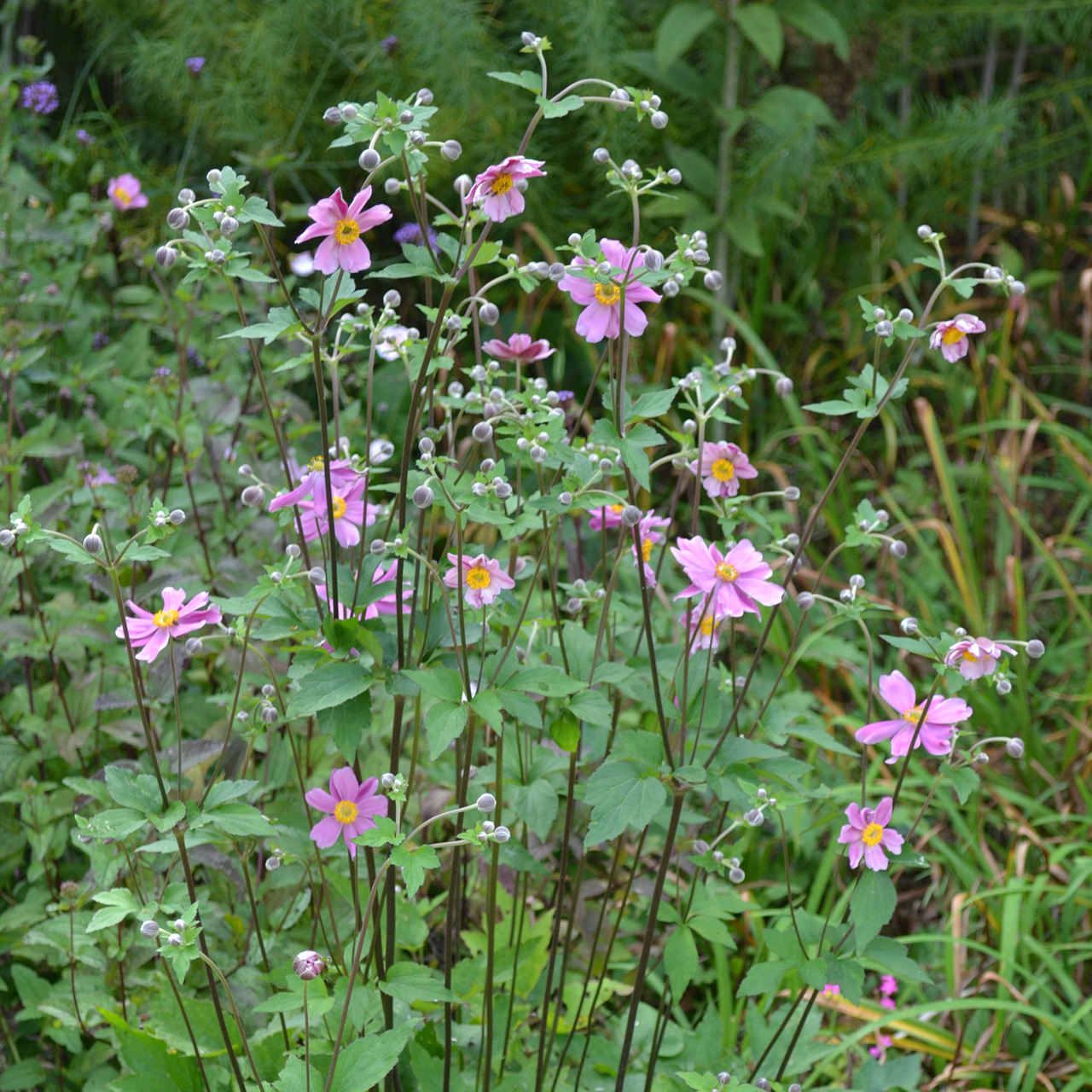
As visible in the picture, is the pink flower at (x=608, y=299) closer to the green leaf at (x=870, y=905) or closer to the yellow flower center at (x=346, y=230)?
the yellow flower center at (x=346, y=230)

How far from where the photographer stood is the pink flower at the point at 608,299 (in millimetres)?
1040

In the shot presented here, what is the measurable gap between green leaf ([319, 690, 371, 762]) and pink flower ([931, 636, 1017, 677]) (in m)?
0.57

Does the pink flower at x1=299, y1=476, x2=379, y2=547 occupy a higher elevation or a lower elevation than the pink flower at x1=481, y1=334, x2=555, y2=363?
lower

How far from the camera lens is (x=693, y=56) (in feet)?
10.8

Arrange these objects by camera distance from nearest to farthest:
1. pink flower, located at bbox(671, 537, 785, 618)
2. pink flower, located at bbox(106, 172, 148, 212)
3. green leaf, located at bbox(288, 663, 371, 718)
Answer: green leaf, located at bbox(288, 663, 371, 718) → pink flower, located at bbox(671, 537, 785, 618) → pink flower, located at bbox(106, 172, 148, 212)

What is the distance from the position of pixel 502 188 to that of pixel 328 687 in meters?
0.47

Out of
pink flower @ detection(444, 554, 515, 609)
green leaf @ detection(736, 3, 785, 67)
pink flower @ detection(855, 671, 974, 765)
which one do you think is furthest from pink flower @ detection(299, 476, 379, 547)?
green leaf @ detection(736, 3, 785, 67)

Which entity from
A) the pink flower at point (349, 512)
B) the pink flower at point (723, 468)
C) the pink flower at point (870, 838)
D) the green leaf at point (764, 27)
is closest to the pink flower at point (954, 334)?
the pink flower at point (723, 468)

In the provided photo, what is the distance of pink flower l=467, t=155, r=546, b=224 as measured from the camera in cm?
95

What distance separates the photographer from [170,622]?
3.43ft

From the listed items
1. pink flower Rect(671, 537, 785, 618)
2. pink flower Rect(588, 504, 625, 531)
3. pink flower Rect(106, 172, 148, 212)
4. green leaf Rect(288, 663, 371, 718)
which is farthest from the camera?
pink flower Rect(106, 172, 148, 212)

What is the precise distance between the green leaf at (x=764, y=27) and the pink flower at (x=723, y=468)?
5.61 feet

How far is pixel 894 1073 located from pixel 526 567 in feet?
2.71

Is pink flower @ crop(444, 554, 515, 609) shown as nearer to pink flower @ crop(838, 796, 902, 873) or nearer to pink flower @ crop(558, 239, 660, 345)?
pink flower @ crop(558, 239, 660, 345)
